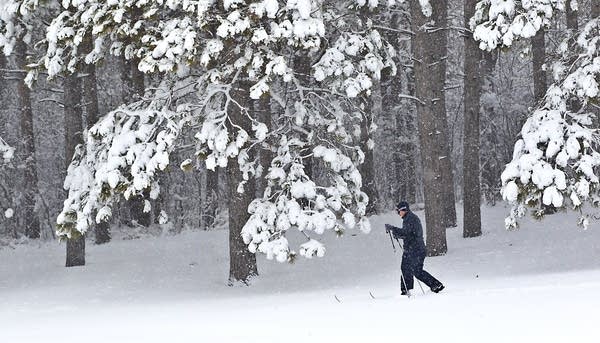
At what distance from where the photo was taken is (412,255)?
11.8 m

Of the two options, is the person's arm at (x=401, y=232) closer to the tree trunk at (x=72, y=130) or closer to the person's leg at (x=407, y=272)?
the person's leg at (x=407, y=272)

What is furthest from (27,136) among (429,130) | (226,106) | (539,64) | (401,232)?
(539,64)

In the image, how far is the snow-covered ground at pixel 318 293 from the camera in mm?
8625

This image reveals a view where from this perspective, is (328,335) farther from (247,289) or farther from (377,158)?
(377,158)

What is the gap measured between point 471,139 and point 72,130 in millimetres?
10521

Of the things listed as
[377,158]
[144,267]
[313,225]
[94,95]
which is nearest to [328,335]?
[313,225]

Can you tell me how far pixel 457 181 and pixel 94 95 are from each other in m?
25.7

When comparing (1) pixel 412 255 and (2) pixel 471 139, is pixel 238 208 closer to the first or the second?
(1) pixel 412 255

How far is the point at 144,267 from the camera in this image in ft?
57.2

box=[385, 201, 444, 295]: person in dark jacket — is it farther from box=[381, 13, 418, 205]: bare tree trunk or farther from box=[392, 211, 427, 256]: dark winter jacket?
box=[381, 13, 418, 205]: bare tree trunk

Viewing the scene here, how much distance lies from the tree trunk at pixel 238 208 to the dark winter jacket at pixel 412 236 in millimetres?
4516

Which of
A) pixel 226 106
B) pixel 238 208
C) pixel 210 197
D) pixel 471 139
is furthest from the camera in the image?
pixel 210 197

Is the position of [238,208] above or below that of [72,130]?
below

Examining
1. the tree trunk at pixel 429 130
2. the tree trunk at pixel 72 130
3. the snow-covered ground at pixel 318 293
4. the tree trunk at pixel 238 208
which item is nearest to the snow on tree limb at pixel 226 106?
the tree trunk at pixel 238 208
